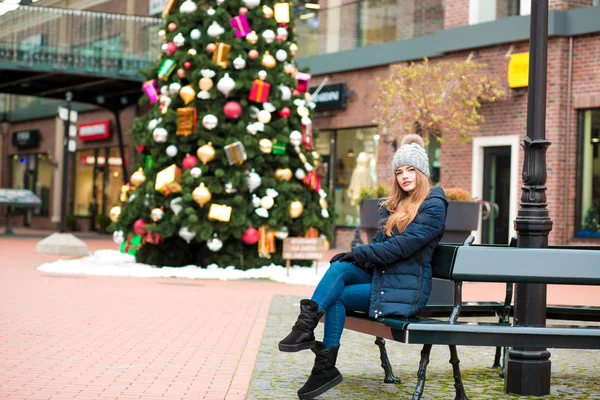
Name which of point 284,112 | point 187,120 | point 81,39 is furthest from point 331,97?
point 187,120

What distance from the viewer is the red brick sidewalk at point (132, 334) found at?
6.47 metres

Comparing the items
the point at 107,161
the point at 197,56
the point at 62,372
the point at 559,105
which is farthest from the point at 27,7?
the point at 62,372

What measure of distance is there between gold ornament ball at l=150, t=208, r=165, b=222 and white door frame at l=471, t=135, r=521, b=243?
742 cm

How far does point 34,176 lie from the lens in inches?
1775

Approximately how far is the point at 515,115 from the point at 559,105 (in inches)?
46.9

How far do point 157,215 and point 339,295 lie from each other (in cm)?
1062

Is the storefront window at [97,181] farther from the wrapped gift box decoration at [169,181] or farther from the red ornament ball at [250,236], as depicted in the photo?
the red ornament ball at [250,236]

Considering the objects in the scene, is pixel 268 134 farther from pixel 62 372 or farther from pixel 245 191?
pixel 62 372

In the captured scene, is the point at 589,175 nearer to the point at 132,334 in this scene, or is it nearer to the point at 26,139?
the point at 132,334

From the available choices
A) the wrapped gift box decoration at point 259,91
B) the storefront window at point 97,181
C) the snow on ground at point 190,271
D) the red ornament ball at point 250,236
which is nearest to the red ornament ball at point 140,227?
the snow on ground at point 190,271

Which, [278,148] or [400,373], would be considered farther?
[278,148]

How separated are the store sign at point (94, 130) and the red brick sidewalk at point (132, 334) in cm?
2275

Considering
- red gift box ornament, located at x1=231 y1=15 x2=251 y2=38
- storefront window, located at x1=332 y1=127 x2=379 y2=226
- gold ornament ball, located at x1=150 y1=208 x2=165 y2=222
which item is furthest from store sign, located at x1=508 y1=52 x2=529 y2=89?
gold ornament ball, located at x1=150 y1=208 x2=165 y2=222

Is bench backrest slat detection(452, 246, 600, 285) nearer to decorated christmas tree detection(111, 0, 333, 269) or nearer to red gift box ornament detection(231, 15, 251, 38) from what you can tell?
decorated christmas tree detection(111, 0, 333, 269)
